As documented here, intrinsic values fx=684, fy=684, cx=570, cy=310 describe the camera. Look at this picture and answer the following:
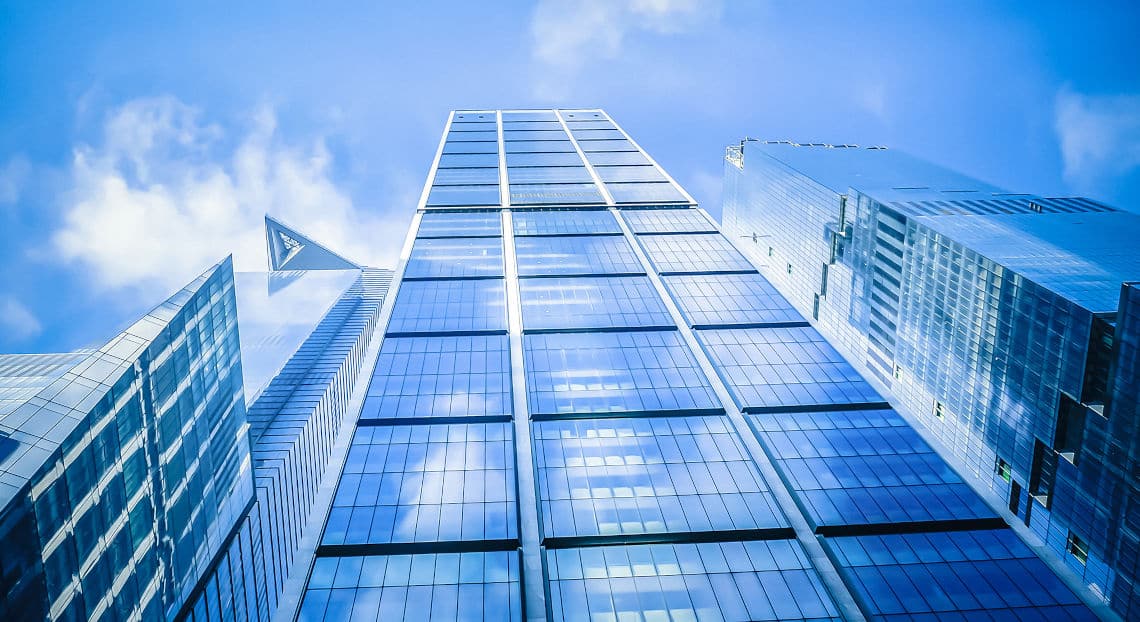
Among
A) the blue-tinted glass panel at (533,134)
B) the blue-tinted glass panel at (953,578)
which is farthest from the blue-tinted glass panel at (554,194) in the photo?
the blue-tinted glass panel at (953,578)

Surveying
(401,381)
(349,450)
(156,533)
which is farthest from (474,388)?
(156,533)

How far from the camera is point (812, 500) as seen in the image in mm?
36375

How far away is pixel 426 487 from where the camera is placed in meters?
36.1

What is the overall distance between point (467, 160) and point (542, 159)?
1187cm

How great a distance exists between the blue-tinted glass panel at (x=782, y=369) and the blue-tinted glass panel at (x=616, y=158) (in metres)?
56.9

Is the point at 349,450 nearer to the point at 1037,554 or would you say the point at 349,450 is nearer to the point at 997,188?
the point at 1037,554

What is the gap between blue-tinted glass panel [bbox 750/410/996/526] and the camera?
35656 mm

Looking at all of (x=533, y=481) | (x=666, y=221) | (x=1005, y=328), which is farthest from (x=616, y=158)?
(x=533, y=481)

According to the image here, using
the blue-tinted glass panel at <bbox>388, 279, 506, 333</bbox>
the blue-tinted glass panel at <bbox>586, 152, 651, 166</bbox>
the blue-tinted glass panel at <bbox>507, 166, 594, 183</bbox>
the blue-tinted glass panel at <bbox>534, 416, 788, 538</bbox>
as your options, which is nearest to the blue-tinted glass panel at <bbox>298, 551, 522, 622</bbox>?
the blue-tinted glass panel at <bbox>534, 416, 788, 538</bbox>

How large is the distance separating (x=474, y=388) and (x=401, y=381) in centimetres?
567

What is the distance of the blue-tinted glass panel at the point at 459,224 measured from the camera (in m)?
79.7

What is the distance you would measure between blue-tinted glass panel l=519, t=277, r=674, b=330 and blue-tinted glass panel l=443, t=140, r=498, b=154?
53264 mm

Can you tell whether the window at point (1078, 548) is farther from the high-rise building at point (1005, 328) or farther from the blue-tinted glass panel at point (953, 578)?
the blue-tinted glass panel at point (953, 578)

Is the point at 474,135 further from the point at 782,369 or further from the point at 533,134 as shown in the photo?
the point at 782,369
